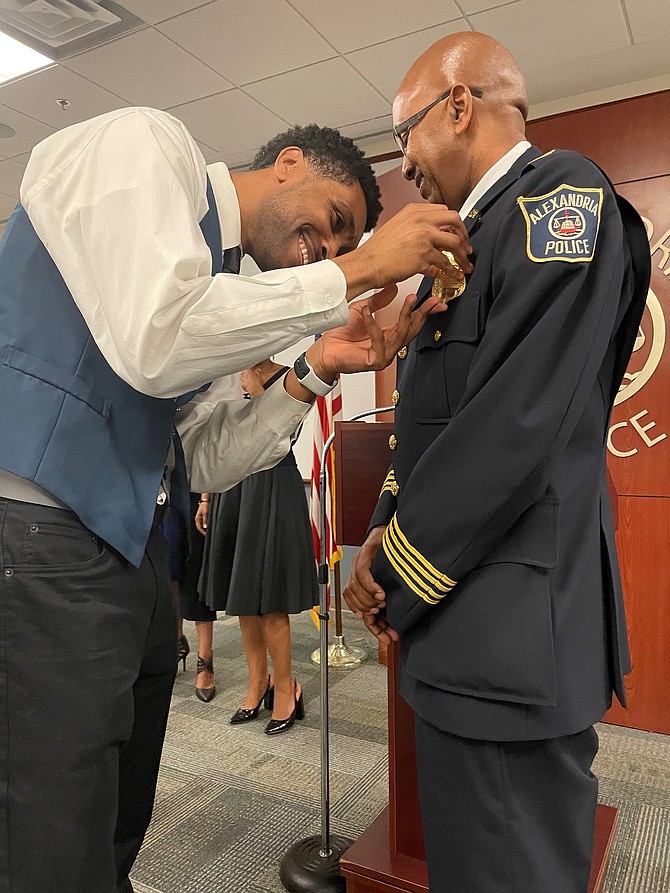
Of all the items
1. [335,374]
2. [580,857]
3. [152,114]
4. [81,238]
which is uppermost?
[152,114]

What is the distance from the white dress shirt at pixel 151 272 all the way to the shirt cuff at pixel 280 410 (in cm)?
41

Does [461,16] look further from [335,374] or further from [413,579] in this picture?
[413,579]

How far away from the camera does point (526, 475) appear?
910mm

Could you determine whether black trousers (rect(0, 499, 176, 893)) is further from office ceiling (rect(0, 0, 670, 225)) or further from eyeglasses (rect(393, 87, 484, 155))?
office ceiling (rect(0, 0, 670, 225))

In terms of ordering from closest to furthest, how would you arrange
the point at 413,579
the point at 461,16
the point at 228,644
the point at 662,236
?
the point at 413,579 → the point at 662,236 → the point at 461,16 → the point at 228,644

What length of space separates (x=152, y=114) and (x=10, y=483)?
54cm

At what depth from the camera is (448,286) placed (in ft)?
3.56

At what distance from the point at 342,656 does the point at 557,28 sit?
3.34m

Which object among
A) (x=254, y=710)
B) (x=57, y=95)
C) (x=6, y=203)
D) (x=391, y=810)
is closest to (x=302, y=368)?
(x=391, y=810)

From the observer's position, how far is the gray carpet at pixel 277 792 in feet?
6.37

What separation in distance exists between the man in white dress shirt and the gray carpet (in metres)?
1.16

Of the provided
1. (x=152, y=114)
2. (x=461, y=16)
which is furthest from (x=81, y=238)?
(x=461, y=16)

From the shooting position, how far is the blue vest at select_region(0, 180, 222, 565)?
0.91 meters

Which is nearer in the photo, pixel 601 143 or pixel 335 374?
pixel 335 374
